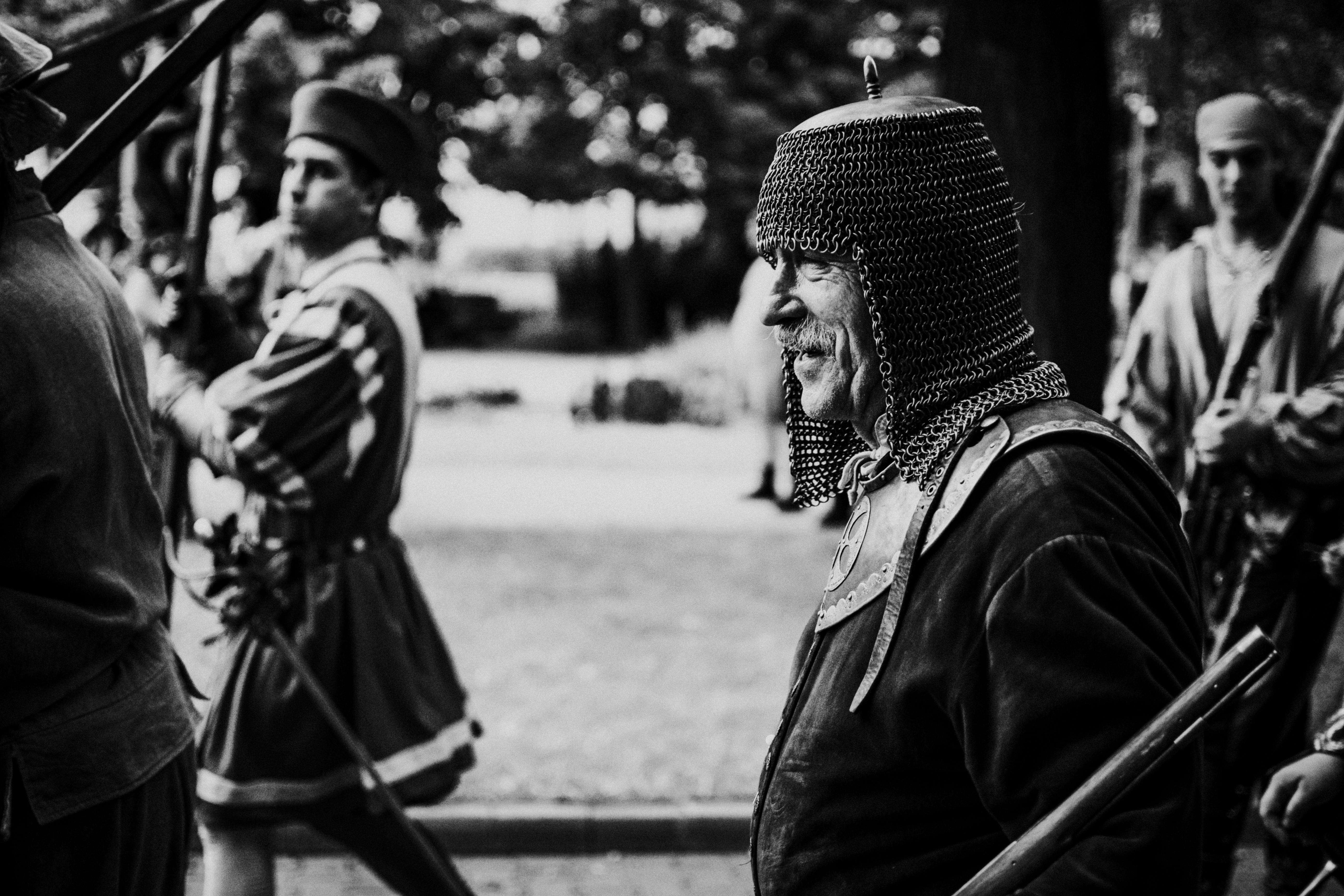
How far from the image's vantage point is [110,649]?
2.68 meters

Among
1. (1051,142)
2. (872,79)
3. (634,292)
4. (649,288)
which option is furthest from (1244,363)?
(649,288)

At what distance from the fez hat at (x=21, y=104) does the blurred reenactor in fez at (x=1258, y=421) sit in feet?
10.0

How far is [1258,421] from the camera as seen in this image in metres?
4.39

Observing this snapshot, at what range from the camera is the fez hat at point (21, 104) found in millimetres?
2639

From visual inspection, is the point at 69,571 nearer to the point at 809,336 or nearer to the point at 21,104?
the point at 21,104

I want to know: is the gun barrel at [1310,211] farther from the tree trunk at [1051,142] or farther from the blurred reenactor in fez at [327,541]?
the blurred reenactor in fez at [327,541]

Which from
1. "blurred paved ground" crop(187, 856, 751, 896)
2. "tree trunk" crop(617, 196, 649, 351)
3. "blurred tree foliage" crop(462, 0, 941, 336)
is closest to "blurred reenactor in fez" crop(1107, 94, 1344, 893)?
"blurred paved ground" crop(187, 856, 751, 896)

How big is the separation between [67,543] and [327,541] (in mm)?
1800

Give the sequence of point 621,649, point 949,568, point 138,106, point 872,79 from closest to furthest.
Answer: point 949,568
point 872,79
point 138,106
point 621,649

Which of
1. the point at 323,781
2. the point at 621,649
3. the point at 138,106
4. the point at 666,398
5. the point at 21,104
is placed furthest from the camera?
the point at 666,398

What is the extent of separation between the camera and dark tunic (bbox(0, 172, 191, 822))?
2.51m

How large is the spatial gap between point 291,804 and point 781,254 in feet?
8.57

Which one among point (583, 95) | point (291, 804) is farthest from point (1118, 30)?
point (583, 95)

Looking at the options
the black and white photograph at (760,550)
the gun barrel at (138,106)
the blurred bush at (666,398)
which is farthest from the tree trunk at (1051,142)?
the blurred bush at (666,398)
